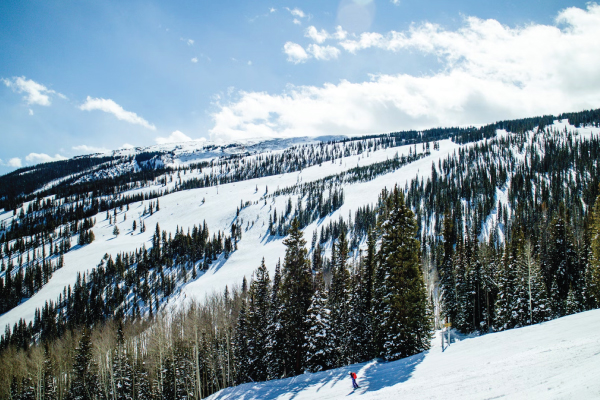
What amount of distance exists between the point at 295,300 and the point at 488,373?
17.9 metres

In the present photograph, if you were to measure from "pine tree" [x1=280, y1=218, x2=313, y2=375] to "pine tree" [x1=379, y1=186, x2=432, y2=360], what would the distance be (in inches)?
303

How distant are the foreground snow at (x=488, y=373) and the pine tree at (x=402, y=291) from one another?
5.23ft

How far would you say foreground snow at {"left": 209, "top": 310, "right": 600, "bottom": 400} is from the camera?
396 inches

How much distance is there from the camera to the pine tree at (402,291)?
76.5 ft

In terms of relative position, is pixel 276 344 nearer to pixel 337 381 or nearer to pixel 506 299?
pixel 337 381

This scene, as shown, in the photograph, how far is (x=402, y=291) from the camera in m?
23.7

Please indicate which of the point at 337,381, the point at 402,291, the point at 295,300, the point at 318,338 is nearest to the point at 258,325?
the point at 295,300

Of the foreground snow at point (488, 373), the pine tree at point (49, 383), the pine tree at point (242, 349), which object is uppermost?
the foreground snow at point (488, 373)

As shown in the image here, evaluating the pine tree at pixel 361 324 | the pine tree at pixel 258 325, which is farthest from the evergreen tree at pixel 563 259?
the pine tree at pixel 258 325

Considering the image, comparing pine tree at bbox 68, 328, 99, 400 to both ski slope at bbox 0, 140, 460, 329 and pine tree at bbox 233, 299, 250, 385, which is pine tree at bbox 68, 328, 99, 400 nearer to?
pine tree at bbox 233, 299, 250, 385

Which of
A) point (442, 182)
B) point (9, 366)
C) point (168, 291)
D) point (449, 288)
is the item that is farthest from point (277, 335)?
point (442, 182)

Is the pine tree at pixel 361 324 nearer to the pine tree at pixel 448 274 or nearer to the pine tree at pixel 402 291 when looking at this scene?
the pine tree at pixel 402 291

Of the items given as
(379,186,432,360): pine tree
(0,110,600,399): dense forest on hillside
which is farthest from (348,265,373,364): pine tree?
(379,186,432,360): pine tree

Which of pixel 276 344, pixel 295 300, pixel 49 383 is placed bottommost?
pixel 49 383
